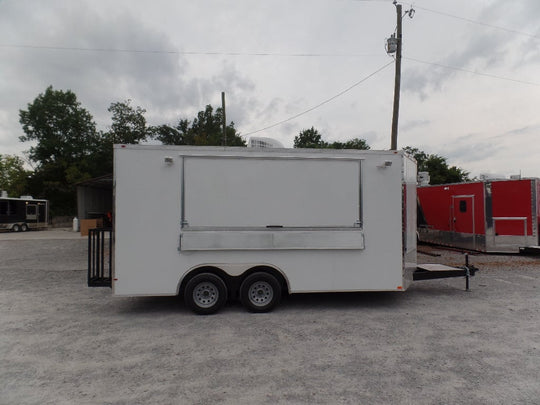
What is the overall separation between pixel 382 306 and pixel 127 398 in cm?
452

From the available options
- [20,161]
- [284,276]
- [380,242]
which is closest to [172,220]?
[284,276]

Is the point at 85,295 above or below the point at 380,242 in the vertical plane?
below

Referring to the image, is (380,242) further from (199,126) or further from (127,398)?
(199,126)

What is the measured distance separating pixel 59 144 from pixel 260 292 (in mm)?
44594

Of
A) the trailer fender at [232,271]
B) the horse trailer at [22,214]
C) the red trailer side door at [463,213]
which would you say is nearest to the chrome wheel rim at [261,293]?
the trailer fender at [232,271]

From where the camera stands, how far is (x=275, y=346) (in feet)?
13.9

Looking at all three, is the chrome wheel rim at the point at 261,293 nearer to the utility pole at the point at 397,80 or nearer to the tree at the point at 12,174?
the utility pole at the point at 397,80

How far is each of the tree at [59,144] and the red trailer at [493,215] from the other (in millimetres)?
37589

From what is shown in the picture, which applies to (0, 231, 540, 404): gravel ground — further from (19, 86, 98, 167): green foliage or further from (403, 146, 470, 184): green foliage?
(19, 86, 98, 167): green foliage

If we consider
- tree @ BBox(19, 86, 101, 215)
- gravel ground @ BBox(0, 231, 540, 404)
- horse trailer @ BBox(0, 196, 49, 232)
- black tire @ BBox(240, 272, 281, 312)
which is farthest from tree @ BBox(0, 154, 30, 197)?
black tire @ BBox(240, 272, 281, 312)

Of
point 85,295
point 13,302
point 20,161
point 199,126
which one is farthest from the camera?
point 199,126

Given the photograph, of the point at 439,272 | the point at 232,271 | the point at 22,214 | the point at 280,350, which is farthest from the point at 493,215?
the point at 22,214

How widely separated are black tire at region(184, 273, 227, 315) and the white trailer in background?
0.06ft

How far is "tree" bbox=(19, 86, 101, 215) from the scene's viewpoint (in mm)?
37562
